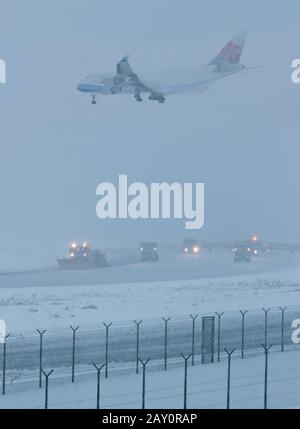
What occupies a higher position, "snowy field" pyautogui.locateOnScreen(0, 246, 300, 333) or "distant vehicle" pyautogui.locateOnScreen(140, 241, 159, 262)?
"distant vehicle" pyautogui.locateOnScreen(140, 241, 159, 262)

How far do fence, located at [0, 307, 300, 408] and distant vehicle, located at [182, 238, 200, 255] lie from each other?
173 ft

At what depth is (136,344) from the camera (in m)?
31.9

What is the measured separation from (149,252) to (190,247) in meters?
15.3

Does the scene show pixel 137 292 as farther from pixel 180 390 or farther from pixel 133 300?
pixel 180 390

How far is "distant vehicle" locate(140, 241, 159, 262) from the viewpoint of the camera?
3141 inches

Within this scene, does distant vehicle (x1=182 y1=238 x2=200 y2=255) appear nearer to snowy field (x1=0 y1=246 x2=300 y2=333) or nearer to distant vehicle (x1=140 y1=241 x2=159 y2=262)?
distant vehicle (x1=140 y1=241 x2=159 y2=262)

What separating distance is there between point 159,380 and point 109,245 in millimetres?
75257

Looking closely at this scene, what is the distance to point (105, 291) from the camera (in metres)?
50.3

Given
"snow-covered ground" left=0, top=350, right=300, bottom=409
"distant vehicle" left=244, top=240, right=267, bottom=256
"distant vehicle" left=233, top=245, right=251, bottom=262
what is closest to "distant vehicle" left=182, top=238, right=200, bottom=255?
"distant vehicle" left=244, top=240, right=267, bottom=256

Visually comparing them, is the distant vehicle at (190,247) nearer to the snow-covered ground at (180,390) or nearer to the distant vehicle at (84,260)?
the distant vehicle at (84,260)

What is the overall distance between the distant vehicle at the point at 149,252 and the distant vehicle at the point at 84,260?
691 cm

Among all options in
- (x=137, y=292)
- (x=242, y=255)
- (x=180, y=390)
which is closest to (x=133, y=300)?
(x=137, y=292)

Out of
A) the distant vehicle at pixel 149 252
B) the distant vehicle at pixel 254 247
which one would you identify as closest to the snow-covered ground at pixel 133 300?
the distant vehicle at pixel 149 252

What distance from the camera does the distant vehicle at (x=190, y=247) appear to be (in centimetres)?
9280
